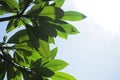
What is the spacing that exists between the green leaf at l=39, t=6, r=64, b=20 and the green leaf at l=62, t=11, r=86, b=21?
0.56 ft

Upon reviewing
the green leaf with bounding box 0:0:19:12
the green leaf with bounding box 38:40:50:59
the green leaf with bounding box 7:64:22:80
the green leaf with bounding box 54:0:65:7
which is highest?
the green leaf with bounding box 54:0:65:7

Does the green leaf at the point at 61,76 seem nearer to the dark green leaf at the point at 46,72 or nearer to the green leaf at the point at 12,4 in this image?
the dark green leaf at the point at 46,72

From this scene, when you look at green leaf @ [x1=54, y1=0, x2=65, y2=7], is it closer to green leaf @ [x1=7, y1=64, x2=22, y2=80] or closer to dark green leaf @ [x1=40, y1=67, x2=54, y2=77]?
dark green leaf @ [x1=40, y1=67, x2=54, y2=77]

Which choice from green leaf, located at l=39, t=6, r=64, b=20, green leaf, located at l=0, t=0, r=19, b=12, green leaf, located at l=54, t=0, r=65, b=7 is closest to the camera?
green leaf, located at l=39, t=6, r=64, b=20

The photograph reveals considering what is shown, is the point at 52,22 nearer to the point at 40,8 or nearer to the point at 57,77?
the point at 40,8

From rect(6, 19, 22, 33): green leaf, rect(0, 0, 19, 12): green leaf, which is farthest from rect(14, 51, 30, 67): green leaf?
rect(0, 0, 19, 12): green leaf

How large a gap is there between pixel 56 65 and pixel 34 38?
0.42 meters

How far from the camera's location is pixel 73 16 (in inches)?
110

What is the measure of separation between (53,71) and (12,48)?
0.46 meters

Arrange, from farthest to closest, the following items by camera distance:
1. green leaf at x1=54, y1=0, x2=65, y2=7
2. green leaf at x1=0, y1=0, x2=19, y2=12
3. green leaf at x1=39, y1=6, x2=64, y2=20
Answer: green leaf at x1=54, y1=0, x2=65, y2=7 < green leaf at x1=0, y1=0, x2=19, y2=12 < green leaf at x1=39, y1=6, x2=64, y2=20

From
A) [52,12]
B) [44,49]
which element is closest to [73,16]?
[52,12]

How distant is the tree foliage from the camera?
2.58m

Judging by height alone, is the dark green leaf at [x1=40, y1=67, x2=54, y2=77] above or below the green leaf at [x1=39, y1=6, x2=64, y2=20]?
below

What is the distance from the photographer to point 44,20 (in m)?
2.61
